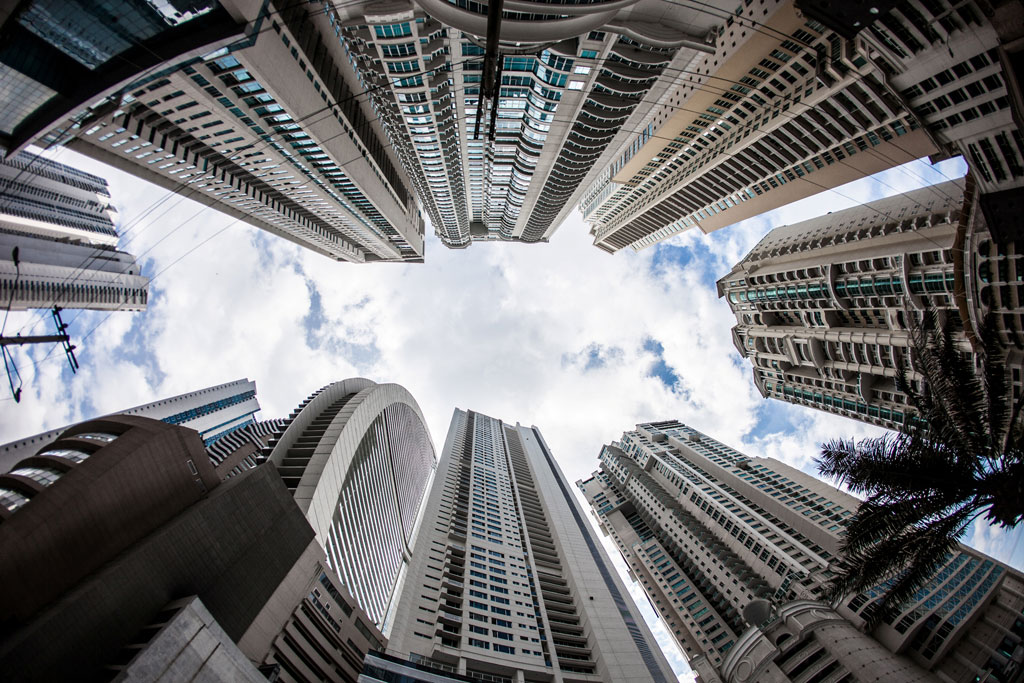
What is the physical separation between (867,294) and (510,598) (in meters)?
63.3

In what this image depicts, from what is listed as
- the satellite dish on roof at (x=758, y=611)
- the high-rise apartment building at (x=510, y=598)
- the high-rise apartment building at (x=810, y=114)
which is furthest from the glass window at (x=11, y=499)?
the satellite dish on roof at (x=758, y=611)

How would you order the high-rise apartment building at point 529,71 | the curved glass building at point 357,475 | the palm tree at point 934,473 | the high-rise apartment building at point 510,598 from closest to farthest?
1. the palm tree at point 934,473
2. the high-rise apartment building at point 529,71
3. the high-rise apartment building at point 510,598
4. the curved glass building at point 357,475

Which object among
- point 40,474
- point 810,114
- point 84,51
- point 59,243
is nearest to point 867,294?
point 810,114

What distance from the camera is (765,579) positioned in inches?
2507

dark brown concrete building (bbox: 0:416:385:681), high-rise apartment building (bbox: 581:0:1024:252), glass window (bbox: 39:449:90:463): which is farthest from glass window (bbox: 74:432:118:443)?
high-rise apartment building (bbox: 581:0:1024:252)

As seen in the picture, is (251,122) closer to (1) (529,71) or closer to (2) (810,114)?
(1) (529,71)

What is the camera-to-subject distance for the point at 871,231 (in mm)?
51938

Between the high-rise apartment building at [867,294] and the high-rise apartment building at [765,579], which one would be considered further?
the high-rise apartment building at [765,579]

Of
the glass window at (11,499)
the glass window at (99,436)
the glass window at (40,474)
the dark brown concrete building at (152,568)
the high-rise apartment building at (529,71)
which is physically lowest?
the dark brown concrete building at (152,568)

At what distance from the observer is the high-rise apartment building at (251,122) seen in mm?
28766

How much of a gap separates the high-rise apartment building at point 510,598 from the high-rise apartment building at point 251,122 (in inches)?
2054

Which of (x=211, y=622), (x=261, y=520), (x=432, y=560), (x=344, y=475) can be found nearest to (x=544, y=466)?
(x=432, y=560)

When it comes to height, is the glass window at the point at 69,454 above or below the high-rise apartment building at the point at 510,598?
above

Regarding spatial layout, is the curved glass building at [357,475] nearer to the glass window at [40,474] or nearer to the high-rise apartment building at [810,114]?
the glass window at [40,474]
